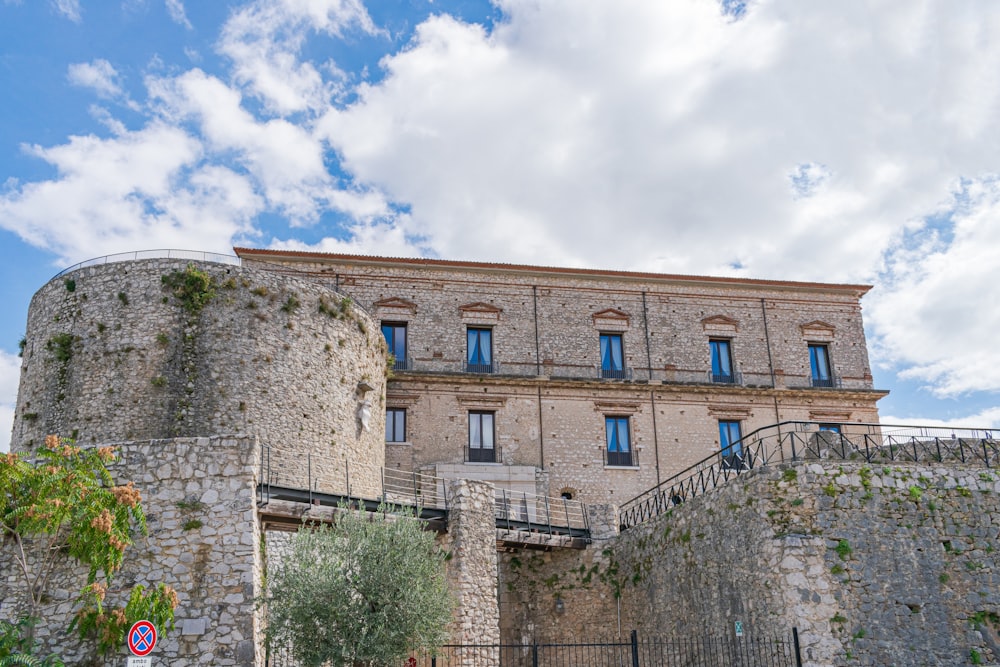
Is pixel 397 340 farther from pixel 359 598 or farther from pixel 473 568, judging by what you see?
pixel 359 598

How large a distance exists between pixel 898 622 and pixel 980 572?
6.32 feet

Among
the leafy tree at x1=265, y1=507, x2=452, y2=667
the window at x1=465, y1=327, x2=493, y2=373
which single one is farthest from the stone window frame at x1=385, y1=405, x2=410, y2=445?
the leafy tree at x1=265, y1=507, x2=452, y2=667

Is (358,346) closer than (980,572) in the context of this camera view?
No

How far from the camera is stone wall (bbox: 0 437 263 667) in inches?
517

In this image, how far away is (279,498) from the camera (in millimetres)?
16906

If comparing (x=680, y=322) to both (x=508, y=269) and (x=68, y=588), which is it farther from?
(x=68, y=588)

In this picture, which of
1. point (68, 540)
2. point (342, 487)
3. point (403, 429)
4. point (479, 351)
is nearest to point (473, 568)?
point (342, 487)

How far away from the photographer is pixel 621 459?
28203mm

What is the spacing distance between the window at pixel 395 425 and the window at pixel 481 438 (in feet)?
6.71

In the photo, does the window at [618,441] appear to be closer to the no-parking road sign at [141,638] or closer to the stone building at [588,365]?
the stone building at [588,365]

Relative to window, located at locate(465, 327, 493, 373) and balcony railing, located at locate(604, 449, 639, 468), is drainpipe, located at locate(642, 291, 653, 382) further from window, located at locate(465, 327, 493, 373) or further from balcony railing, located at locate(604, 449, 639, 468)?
window, located at locate(465, 327, 493, 373)

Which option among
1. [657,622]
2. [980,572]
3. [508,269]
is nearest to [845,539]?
[980,572]

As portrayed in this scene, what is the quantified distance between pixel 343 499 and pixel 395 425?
381 inches

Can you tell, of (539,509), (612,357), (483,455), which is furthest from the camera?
(612,357)
